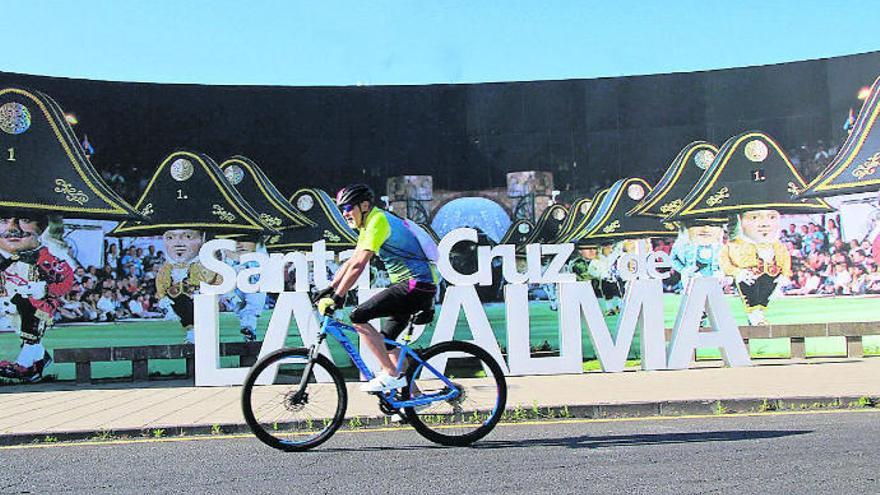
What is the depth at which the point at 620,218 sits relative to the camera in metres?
15.7

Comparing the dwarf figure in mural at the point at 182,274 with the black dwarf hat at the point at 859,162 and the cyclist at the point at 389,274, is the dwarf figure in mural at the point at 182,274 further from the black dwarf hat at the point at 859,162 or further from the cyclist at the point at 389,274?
the black dwarf hat at the point at 859,162

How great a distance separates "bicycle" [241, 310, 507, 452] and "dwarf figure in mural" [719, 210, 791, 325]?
9.80 metres

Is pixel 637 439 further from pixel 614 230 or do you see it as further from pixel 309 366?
pixel 614 230

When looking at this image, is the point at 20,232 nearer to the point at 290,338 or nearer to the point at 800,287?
the point at 290,338

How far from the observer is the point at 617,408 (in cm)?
866

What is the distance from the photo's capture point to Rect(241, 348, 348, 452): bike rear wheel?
652 cm

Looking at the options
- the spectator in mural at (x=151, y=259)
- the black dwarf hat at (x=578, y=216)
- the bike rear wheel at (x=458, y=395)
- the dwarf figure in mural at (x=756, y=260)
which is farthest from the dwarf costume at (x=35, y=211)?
the dwarf figure in mural at (x=756, y=260)

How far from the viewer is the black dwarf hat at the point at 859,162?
1492 cm

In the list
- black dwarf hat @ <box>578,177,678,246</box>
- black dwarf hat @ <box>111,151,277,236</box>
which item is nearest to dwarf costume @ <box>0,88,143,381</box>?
black dwarf hat @ <box>111,151,277,236</box>

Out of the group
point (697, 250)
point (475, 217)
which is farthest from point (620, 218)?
point (475, 217)

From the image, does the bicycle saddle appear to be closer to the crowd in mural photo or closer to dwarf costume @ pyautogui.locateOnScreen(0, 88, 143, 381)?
the crowd in mural photo

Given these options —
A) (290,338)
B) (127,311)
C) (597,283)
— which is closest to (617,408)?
(597,283)

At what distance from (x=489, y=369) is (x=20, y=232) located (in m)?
10.6

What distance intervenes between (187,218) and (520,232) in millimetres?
6126
